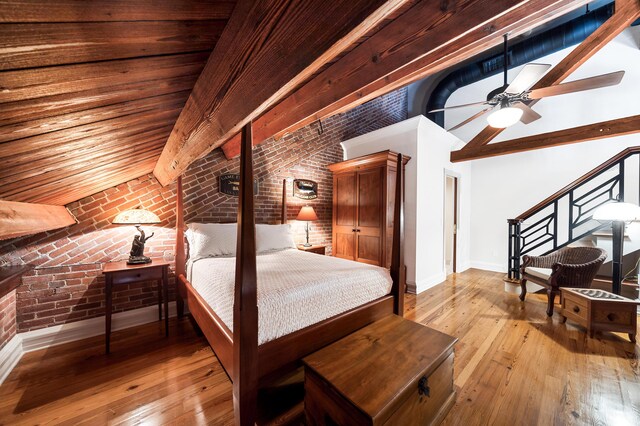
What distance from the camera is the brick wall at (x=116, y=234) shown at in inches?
82.8

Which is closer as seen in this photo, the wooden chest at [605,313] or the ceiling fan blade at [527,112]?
the wooden chest at [605,313]

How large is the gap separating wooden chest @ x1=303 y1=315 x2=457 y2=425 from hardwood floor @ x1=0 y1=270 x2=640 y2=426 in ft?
1.04

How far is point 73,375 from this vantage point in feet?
5.74

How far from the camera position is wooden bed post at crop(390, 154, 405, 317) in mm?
2041

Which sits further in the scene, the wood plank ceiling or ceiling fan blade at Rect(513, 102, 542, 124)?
ceiling fan blade at Rect(513, 102, 542, 124)

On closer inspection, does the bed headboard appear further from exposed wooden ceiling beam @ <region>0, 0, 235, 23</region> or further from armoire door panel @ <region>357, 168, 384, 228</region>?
armoire door panel @ <region>357, 168, 384, 228</region>

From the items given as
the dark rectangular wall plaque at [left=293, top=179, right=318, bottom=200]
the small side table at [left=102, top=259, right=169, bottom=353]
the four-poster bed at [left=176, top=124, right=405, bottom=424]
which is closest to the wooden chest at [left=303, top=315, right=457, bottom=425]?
the four-poster bed at [left=176, top=124, right=405, bottom=424]

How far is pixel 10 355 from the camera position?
1825 millimetres

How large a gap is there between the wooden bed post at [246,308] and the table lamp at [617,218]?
13.2 feet

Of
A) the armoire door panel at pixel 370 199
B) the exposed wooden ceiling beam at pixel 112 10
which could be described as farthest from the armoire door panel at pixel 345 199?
the exposed wooden ceiling beam at pixel 112 10

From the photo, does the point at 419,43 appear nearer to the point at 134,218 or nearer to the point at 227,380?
the point at 227,380

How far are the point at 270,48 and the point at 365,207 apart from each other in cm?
314

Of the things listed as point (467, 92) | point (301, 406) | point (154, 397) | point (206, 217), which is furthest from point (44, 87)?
point (467, 92)

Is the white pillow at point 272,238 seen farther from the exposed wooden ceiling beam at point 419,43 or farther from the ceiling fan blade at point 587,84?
the ceiling fan blade at point 587,84
